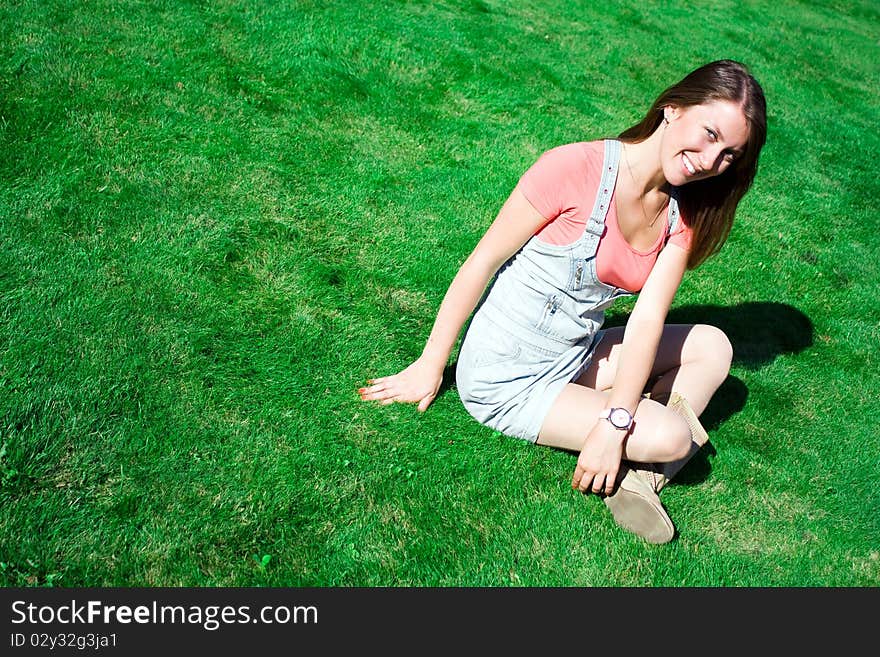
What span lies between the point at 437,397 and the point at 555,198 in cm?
126

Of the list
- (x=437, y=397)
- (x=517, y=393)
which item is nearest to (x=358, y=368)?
(x=437, y=397)

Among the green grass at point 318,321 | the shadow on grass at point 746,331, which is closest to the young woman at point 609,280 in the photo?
the green grass at point 318,321

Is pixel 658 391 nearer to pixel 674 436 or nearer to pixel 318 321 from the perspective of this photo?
pixel 674 436

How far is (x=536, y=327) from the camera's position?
3.33 metres

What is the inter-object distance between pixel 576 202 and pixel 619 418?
3.16 ft

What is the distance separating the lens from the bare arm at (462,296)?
3.14 m

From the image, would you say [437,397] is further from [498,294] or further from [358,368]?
[498,294]

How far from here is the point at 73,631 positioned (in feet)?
8.23

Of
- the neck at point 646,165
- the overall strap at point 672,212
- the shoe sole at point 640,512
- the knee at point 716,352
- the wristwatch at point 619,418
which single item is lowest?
the shoe sole at point 640,512

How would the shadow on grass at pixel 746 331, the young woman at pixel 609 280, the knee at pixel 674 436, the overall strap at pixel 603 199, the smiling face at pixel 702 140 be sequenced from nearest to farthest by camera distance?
the smiling face at pixel 702 140, the young woman at pixel 609 280, the overall strap at pixel 603 199, the knee at pixel 674 436, the shadow on grass at pixel 746 331

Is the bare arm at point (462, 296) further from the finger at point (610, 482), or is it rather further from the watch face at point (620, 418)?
the finger at point (610, 482)

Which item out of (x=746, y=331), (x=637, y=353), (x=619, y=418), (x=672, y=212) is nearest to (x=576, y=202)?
(x=672, y=212)

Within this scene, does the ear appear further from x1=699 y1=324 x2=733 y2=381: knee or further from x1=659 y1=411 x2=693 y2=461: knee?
x1=659 y1=411 x2=693 y2=461: knee

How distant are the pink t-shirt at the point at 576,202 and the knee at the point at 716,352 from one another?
2.10 feet
